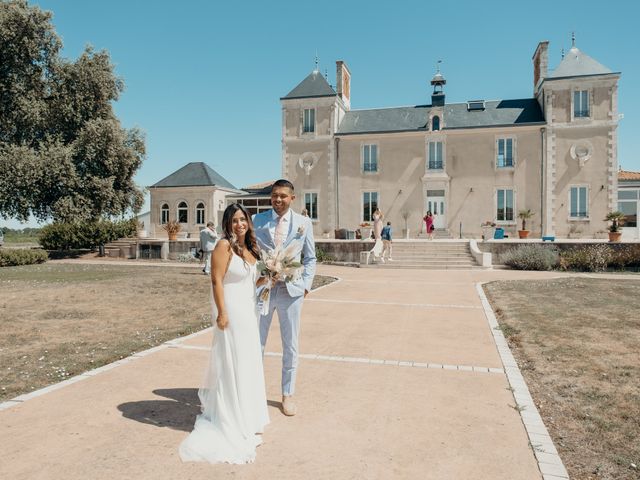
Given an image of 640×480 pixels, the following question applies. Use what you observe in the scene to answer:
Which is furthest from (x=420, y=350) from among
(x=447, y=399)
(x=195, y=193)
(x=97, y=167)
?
(x=195, y=193)

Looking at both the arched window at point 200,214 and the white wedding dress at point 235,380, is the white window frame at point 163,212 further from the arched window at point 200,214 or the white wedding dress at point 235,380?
the white wedding dress at point 235,380

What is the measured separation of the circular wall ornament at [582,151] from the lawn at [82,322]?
21.6 meters

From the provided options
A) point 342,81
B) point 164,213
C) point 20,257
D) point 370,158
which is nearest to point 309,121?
point 342,81

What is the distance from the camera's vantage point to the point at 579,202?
27812 mm

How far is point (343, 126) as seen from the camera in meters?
32.3

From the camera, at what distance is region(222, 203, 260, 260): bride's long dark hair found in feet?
12.0

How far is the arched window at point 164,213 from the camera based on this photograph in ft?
116

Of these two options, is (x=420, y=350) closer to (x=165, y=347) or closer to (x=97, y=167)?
(x=165, y=347)

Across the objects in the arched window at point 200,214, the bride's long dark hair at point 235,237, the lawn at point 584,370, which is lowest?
the lawn at point 584,370

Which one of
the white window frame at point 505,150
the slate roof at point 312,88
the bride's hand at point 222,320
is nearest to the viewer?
the bride's hand at point 222,320

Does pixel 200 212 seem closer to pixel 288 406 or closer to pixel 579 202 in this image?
pixel 579 202

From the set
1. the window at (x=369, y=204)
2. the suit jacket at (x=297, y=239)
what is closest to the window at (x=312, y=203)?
the window at (x=369, y=204)

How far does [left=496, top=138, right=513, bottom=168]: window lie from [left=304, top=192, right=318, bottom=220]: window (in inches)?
472

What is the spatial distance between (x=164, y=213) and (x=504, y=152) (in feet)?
81.4
